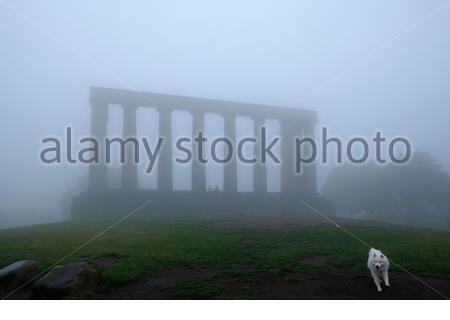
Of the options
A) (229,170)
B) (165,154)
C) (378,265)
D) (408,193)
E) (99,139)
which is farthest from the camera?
(408,193)

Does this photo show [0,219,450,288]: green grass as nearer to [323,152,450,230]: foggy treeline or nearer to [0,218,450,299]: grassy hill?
[0,218,450,299]: grassy hill

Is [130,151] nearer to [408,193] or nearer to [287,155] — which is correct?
[287,155]

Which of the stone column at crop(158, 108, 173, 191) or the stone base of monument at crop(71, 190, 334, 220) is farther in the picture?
the stone column at crop(158, 108, 173, 191)

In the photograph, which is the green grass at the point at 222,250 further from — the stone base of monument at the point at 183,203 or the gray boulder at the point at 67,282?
the stone base of monument at the point at 183,203

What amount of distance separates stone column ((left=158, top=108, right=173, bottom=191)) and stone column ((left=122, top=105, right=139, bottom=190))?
10.5ft

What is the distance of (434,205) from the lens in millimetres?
65500

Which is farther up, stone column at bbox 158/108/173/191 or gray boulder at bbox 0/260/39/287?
stone column at bbox 158/108/173/191

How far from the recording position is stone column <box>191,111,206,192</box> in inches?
2248

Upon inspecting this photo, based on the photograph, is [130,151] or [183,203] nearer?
[183,203]

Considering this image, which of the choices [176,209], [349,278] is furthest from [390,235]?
[176,209]

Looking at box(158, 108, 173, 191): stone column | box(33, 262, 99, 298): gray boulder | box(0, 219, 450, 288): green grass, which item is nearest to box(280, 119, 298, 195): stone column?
box(158, 108, 173, 191): stone column

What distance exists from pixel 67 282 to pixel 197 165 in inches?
1774

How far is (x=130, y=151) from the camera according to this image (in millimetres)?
56656

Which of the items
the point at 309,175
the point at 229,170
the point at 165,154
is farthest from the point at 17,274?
the point at 309,175
